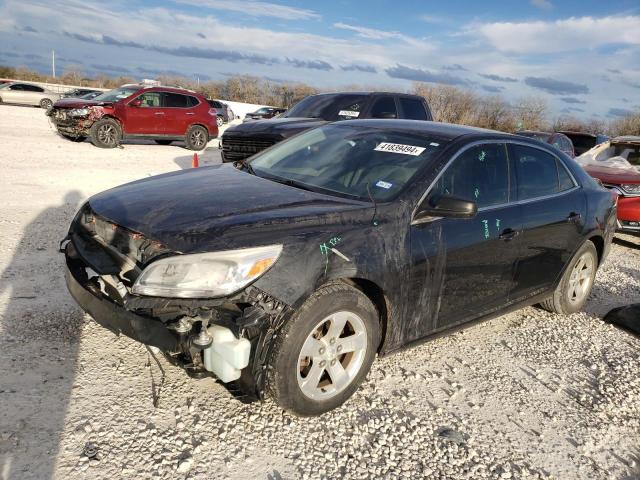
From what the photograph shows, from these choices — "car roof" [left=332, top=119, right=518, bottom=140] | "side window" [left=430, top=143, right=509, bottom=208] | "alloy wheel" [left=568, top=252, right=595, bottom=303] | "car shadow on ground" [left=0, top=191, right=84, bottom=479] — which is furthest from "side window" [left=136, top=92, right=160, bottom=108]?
"alloy wheel" [left=568, top=252, right=595, bottom=303]

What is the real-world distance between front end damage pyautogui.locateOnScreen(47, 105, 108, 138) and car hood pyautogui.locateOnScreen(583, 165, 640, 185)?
38.8 feet

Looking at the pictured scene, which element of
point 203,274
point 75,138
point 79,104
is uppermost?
point 203,274

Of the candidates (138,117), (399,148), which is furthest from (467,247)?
(138,117)

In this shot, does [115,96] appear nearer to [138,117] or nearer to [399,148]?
[138,117]

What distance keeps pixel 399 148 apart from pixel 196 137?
42.6 feet

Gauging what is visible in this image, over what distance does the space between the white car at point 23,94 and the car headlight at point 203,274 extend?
29757mm

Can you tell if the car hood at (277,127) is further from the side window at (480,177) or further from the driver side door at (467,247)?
the driver side door at (467,247)

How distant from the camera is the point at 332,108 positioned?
373 inches

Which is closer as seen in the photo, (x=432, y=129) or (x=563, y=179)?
(x=432, y=129)

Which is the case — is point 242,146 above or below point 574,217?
below

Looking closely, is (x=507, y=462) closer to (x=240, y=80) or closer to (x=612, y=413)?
(x=612, y=413)

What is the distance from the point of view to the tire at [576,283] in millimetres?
4707

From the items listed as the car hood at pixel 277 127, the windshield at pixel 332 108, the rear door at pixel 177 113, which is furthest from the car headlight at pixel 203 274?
the rear door at pixel 177 113

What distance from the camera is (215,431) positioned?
2.77m
